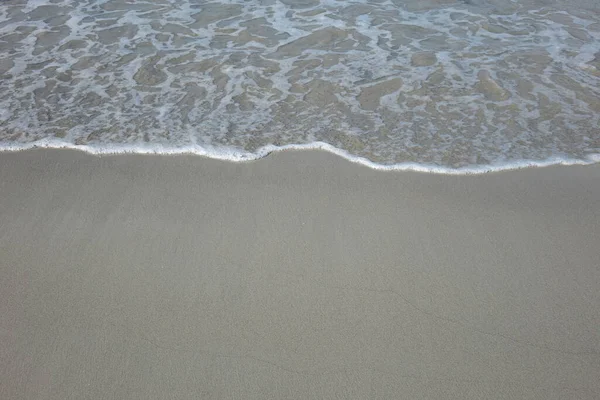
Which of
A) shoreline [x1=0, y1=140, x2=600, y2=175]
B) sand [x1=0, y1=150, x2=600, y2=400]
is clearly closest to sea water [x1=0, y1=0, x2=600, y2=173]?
shoreline [x1=0, y1=140, x2=600, y2=175]

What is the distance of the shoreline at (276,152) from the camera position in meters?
4.03

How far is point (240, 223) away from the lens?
3441 mm

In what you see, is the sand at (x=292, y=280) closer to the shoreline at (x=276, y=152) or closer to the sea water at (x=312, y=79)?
the shoreline at (x=276, y=152)

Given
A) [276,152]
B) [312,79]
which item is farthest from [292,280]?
[312,79]

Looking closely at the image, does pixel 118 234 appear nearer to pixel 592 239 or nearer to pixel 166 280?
pixel 166 280

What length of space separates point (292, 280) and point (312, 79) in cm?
279

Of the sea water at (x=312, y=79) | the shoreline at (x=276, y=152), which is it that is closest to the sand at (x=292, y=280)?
the shoreline at (x=276, y=152)

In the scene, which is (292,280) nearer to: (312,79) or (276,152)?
(276,152)

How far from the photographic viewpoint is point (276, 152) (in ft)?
13.7

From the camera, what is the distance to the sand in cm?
251

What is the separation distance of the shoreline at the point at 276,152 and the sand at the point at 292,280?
83 millimetres

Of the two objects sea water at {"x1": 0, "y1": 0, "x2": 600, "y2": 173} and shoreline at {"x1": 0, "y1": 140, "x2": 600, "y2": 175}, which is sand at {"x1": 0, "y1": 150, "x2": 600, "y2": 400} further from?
sea water at {"x1": 0, "y1": 0, "x2": 600, "y2": 173}

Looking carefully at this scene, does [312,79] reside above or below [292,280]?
below

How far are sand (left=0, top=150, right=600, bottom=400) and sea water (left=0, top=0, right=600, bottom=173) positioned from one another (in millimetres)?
326
